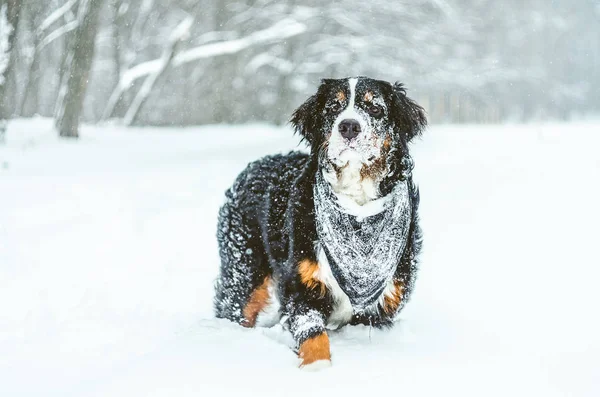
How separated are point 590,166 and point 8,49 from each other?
29.5 ft

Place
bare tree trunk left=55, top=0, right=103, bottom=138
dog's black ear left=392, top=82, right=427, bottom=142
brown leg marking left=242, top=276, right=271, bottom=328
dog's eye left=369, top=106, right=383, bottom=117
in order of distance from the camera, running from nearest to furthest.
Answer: dog's eye left=369, top=106, right=383, bottom=117 → dog's black ear left=392, top=82, right=427, bottom=142 → brown leg marking left=242, top=276, right=271, bottom=328 → bare tree trunk left=55, top=0, right=103, bottom=138

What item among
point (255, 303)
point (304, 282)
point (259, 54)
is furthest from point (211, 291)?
point (259, 54)

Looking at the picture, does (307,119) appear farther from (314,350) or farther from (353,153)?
(314,350)

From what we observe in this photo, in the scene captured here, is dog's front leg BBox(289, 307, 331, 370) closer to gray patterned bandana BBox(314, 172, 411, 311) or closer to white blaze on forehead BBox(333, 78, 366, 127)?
gray patterned bandana BBox(314, 172, 411, 311)

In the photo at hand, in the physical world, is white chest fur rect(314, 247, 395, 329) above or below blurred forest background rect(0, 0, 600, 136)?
below

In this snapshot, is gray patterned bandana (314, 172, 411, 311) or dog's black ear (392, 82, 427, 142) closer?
gray patterned bandana (314, 172, 411, 311)

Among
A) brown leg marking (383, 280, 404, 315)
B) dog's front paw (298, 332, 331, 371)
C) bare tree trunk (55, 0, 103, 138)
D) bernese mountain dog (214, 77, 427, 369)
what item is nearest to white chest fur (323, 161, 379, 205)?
bernese mountain dog (214, 77, 427, 369)

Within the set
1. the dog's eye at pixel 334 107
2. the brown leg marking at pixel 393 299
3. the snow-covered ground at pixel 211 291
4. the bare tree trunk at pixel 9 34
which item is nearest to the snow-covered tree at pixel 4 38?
the bare tree trunk at pixel 9 34

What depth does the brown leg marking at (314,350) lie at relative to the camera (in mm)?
3379

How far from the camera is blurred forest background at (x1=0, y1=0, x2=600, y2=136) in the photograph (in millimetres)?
15297

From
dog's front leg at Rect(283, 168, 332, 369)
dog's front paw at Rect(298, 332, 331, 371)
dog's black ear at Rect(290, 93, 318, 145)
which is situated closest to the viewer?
dog's front paw at Rect(298, 332, 331, 371)

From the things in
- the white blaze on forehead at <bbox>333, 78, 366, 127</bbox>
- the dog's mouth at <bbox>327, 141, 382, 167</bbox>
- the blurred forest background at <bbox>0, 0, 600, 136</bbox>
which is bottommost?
the dog's mouth at <bbox>327, 141, 382, 167</bbox>

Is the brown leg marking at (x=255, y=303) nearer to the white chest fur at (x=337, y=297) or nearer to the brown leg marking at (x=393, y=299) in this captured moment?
the white chest fur at (x=337, y=297)

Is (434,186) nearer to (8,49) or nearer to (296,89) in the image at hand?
(8,49)
